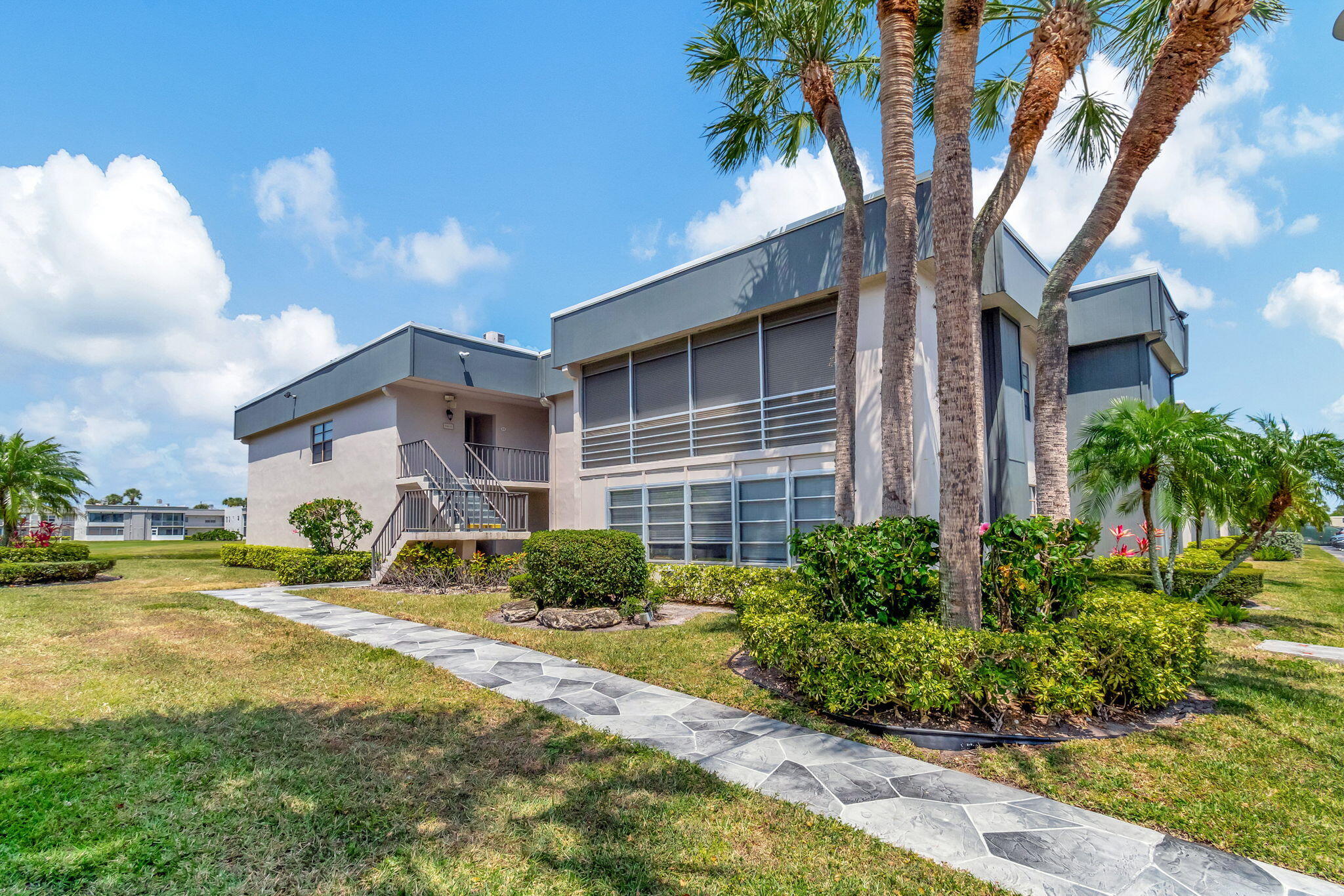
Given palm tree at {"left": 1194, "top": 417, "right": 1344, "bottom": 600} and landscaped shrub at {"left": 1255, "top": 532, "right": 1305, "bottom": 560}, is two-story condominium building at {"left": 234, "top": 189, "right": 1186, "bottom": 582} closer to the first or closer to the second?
palm tree at {"left": 1194, "top": 417, "right": 1344, "bottom": 600}

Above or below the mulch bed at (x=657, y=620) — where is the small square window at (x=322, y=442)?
above

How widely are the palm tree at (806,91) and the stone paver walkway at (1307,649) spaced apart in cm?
503

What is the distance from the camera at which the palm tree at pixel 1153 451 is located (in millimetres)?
7672

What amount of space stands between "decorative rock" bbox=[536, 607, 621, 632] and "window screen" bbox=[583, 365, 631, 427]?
5.40 meters

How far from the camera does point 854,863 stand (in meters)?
2.84

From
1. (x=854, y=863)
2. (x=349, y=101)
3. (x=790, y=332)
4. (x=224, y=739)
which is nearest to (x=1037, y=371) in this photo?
(x=790, y=332)

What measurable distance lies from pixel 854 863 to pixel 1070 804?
150 cm

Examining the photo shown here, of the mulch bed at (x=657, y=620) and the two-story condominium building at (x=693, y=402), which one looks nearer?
the mulch bed at (x=657, y=620)

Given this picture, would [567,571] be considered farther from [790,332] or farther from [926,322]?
[926,322]

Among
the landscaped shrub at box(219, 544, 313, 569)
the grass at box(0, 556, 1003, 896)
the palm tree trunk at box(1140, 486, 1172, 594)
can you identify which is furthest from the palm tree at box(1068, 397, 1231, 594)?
the landscaped shrub at box(219, 544, 313, 569)

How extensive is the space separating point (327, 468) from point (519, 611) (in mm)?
12282

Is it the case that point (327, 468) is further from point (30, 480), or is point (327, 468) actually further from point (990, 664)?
point (990, 664)

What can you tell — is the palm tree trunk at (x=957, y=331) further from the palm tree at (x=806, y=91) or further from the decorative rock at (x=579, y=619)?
the decorative rock at (x=579, y=619)

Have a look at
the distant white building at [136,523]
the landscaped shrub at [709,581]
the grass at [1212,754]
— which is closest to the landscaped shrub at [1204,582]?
the grass at [1212,754]
